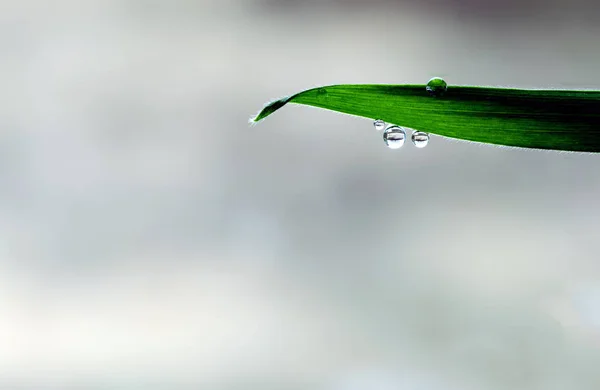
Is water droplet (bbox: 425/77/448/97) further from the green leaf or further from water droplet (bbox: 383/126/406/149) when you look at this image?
water droplet (bbox: 383/126/406/149)

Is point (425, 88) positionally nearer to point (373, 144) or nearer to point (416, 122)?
point (416, 122)

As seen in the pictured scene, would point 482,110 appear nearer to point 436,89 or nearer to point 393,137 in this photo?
point 436,89

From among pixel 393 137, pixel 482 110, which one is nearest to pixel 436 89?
pixel 482 110

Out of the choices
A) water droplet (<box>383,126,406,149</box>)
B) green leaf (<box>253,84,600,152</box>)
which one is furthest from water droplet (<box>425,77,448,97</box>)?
water droplet (<box>383,126,406,149</box>)

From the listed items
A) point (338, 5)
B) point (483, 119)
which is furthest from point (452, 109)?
point (338, 5)

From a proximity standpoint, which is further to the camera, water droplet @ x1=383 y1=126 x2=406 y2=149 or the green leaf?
water droplet @ x1=383 y1=126 x2=406 y2=149

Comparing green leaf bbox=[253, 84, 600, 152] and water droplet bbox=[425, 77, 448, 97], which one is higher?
water droplet bbox=[425, 77, 448, 97]
